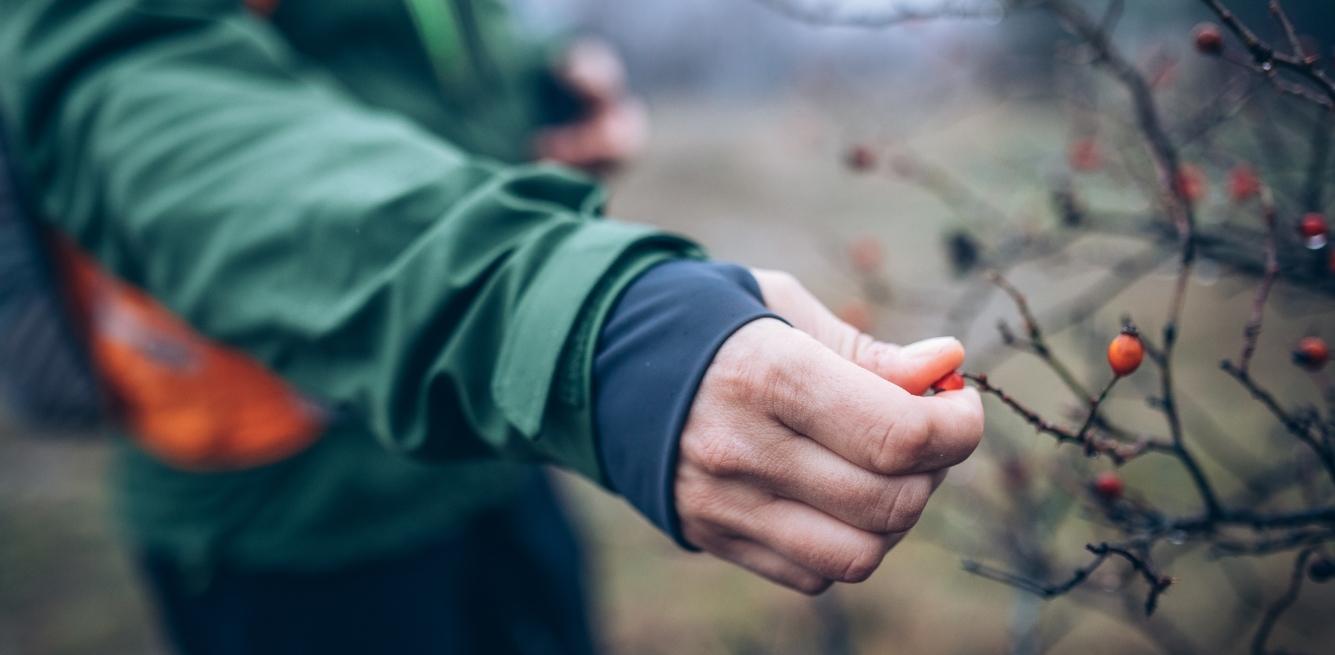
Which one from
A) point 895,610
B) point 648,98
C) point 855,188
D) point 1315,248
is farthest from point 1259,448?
point 648,98

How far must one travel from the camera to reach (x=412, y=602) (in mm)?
→ 1712

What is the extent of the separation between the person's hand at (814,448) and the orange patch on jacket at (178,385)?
1038 mm

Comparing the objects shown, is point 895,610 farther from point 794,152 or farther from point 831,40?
point 794,152

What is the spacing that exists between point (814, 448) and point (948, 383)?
0.16 meters

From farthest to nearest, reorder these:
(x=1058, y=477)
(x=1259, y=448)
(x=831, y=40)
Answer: (x=831, y=40) → (x=1259, y=448) → (x=1058, y=477)

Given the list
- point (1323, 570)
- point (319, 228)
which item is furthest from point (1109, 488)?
point (319, 228)

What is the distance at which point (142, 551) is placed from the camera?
1694 mm

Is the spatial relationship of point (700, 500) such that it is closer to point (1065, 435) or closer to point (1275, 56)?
point (1065, 435)

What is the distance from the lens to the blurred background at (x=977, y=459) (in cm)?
189

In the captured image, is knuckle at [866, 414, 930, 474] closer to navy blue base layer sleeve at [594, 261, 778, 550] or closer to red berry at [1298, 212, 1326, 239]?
navy blue base layer sleeve at [594, 261, 778, 550]

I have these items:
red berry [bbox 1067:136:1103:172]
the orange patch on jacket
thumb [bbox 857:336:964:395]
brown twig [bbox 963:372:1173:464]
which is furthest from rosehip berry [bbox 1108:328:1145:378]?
the orange patch on jacket

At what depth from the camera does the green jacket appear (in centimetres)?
85

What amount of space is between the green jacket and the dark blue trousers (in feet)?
2.32

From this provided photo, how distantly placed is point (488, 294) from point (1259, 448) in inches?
144
